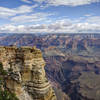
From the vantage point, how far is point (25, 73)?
25906 mm

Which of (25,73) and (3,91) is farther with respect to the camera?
(25,73)

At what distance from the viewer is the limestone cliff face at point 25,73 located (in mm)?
24852

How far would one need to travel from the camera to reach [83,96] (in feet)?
395

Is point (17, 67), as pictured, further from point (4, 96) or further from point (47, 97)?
point (47, 97)

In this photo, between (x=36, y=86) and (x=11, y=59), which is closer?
(x=36, y=86)

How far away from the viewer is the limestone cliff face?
2485cm

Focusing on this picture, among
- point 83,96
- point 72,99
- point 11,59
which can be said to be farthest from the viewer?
point 72,99

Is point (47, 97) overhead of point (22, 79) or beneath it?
beneath

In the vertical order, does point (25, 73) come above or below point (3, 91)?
above

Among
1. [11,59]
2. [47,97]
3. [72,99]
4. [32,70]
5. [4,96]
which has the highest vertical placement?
[11,59]

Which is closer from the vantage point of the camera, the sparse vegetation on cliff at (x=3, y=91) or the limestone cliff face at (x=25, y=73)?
the sparse vegetation on cliff at (x=3, y=91)

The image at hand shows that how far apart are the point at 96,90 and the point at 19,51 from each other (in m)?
114

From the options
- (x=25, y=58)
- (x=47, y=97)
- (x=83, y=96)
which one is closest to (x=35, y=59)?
(x=25, y=58)

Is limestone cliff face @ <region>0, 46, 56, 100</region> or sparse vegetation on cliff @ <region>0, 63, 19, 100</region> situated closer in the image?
sparse vegetation on cliff @ <region>0, 63, 19, 100</region>
